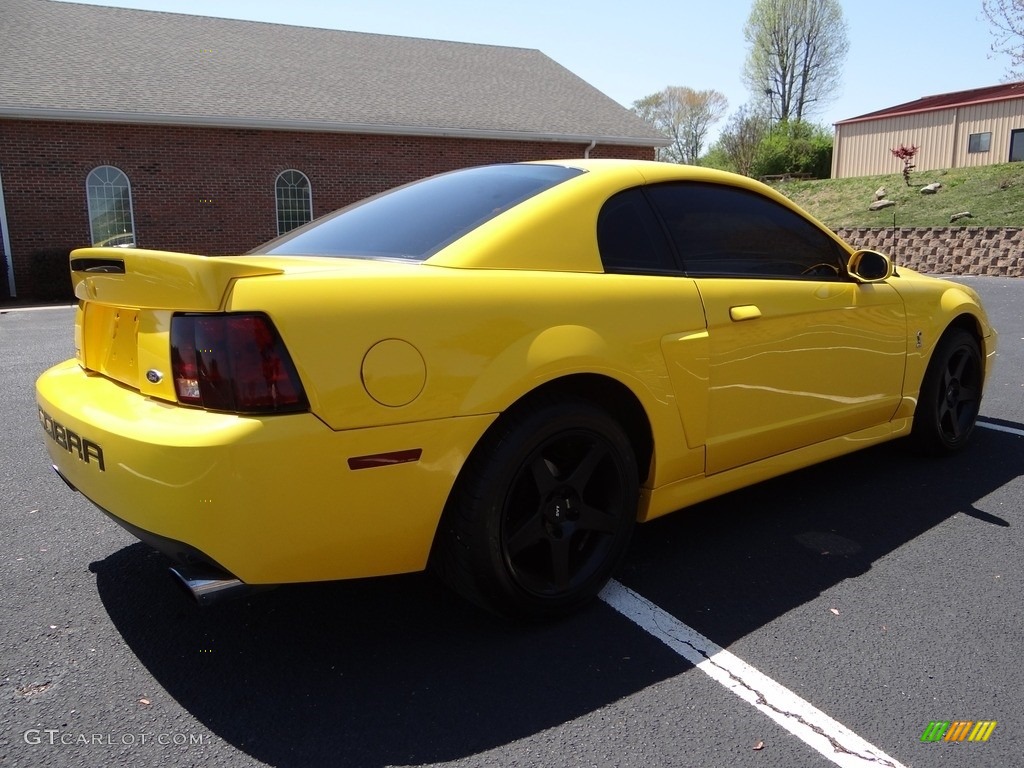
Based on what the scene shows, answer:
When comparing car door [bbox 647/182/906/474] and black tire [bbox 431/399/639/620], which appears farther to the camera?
car door [bbox 647/182/906/474]

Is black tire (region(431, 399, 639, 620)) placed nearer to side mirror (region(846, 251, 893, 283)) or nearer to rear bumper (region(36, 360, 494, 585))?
rear bumper (region(36, 360, 494, 585))

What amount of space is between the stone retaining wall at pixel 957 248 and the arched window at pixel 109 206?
1887cm

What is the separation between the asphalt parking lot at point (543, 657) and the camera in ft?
6.77

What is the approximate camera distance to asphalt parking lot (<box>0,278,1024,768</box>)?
2.06m

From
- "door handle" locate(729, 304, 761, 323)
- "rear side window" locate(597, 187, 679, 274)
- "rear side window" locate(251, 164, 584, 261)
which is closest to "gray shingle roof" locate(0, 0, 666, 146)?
"rear side window" locate(251, 164, 584, 261)

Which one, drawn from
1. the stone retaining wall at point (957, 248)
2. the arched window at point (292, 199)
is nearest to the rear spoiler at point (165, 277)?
the arched window at point (292, 199)

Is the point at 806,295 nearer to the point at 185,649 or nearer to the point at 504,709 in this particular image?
the point at 504,709

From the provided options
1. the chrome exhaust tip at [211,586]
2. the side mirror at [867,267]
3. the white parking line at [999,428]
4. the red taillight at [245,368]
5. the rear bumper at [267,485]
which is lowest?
the white parking line at [999,428]

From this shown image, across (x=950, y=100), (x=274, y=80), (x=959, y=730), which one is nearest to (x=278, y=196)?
(x=274, y=80)

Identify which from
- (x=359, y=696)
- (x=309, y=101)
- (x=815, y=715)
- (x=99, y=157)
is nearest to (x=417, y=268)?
(x=359, y=696)

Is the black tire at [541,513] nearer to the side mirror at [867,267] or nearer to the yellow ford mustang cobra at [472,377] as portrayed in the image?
the yellow ford mustang cobra at [472,377]

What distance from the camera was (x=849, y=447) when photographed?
12.4ft

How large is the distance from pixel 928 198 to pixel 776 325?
25.2 m

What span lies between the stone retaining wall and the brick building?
6.94 metres
